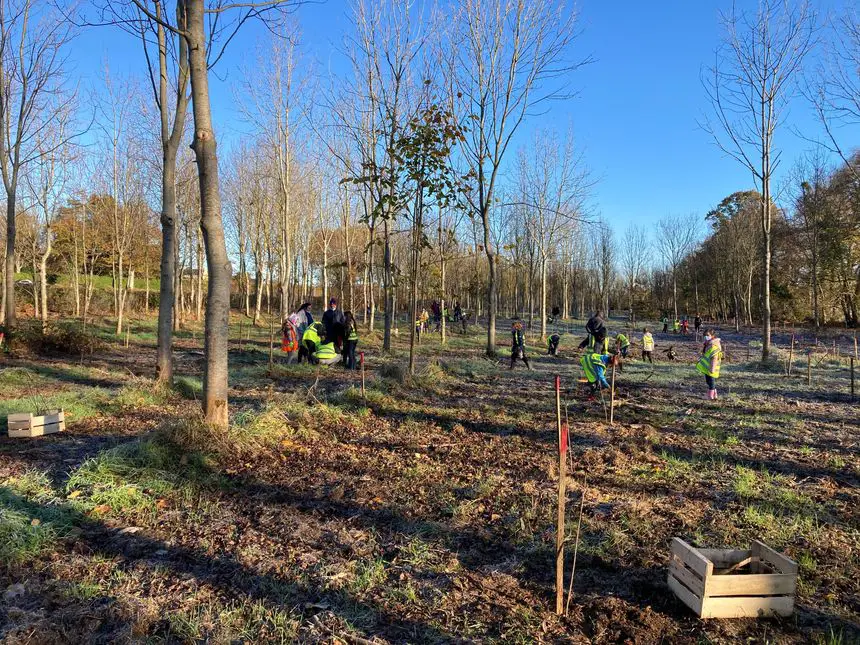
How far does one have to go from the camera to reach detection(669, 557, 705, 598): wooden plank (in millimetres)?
2755

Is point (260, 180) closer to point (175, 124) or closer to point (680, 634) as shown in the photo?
point (175, 124)

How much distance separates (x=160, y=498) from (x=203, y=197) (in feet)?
10.4

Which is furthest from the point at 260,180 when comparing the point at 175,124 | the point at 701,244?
the point at 701,244

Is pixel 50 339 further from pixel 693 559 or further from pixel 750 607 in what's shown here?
pixel 750 607

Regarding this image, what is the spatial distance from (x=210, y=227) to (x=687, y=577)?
17.4 feet

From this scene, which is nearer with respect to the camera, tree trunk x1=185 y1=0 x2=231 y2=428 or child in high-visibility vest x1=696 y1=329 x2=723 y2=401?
tree trunk x1=185 y1=0 x2=231 y2=428

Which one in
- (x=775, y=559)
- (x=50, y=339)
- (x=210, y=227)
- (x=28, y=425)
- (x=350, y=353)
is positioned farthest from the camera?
(x=50, y=339)

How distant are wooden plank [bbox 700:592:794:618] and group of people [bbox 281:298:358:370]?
31.3 ft

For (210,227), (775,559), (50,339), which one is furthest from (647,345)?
(50,339)

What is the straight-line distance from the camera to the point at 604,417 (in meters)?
7.54

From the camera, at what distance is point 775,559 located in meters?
2.92

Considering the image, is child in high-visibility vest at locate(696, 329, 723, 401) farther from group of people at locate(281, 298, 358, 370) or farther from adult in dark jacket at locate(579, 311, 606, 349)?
group of people at locate(281, 298, 358, 370)

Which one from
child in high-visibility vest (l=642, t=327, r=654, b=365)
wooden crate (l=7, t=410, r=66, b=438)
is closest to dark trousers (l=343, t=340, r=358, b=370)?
wooden crate (l=7, t=410, r=66, b=438)

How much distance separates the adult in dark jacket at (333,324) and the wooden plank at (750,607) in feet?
32.2
